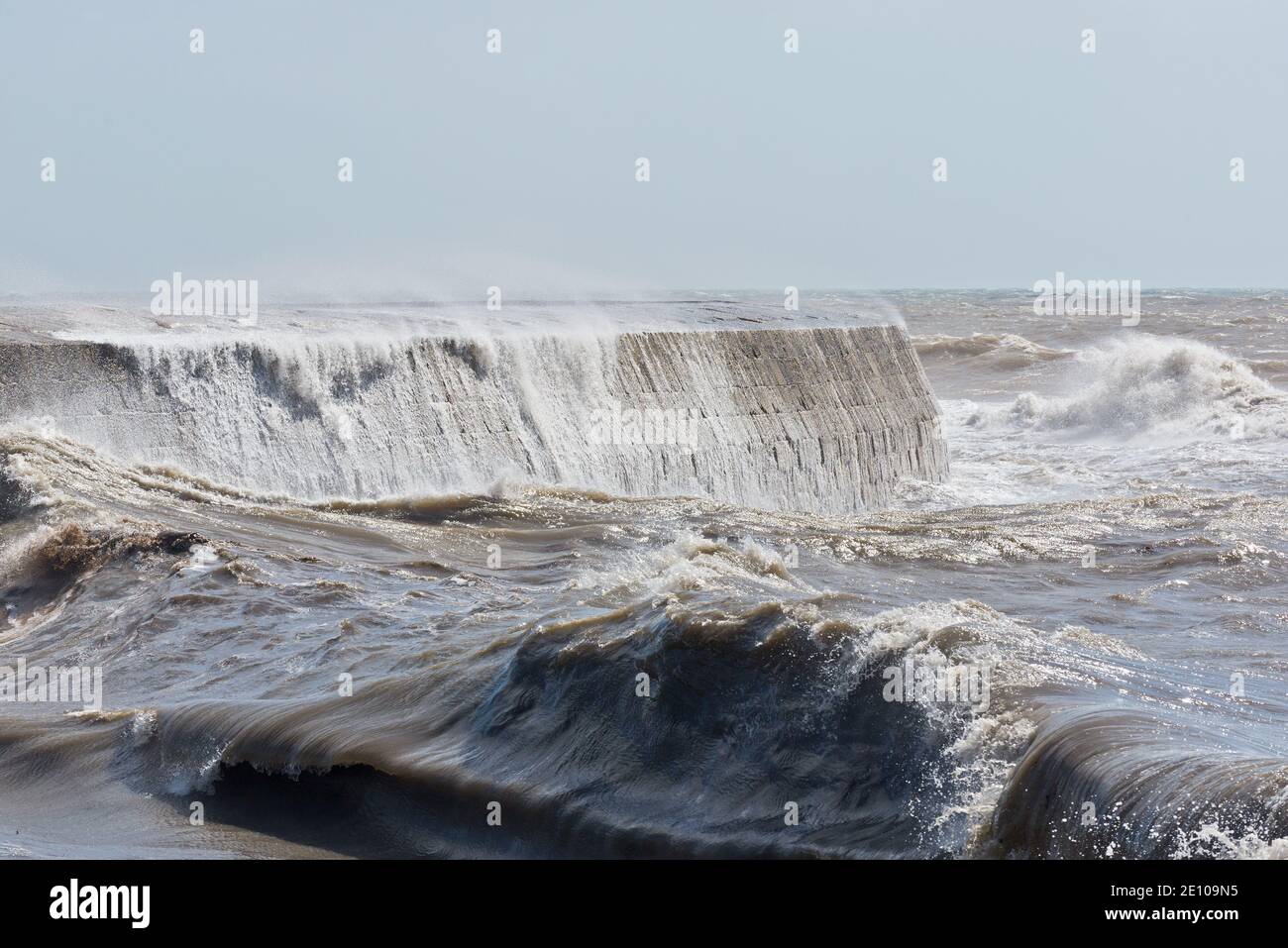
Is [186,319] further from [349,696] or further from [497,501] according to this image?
[349,696]

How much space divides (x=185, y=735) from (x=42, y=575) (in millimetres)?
3239

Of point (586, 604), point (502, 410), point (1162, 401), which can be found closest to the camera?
point (586, 604)


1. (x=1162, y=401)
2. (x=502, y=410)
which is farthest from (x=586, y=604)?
(x=1162, y=401)

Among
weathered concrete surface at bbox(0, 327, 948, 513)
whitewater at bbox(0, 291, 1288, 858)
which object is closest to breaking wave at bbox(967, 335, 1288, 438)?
whitewater at bbox(0, 291, 1288, 858)

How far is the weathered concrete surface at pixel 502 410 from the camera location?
1098 centimetres

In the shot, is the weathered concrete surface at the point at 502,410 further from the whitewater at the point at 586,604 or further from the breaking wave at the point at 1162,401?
the breaking wave at the point at 1162,401

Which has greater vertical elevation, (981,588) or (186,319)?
(186,319)

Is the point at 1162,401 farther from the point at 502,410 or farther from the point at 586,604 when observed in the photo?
the point at 586,604

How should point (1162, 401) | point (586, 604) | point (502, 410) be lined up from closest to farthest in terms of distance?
Result: point (586, 604) → point (502, 410) → point (1162, 401)

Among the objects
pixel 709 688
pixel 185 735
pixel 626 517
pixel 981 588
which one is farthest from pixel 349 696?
pixel 626 517

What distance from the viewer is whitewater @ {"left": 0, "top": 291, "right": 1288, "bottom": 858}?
16.2 feet

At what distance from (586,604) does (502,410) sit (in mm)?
6267

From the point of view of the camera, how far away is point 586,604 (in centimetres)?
714
